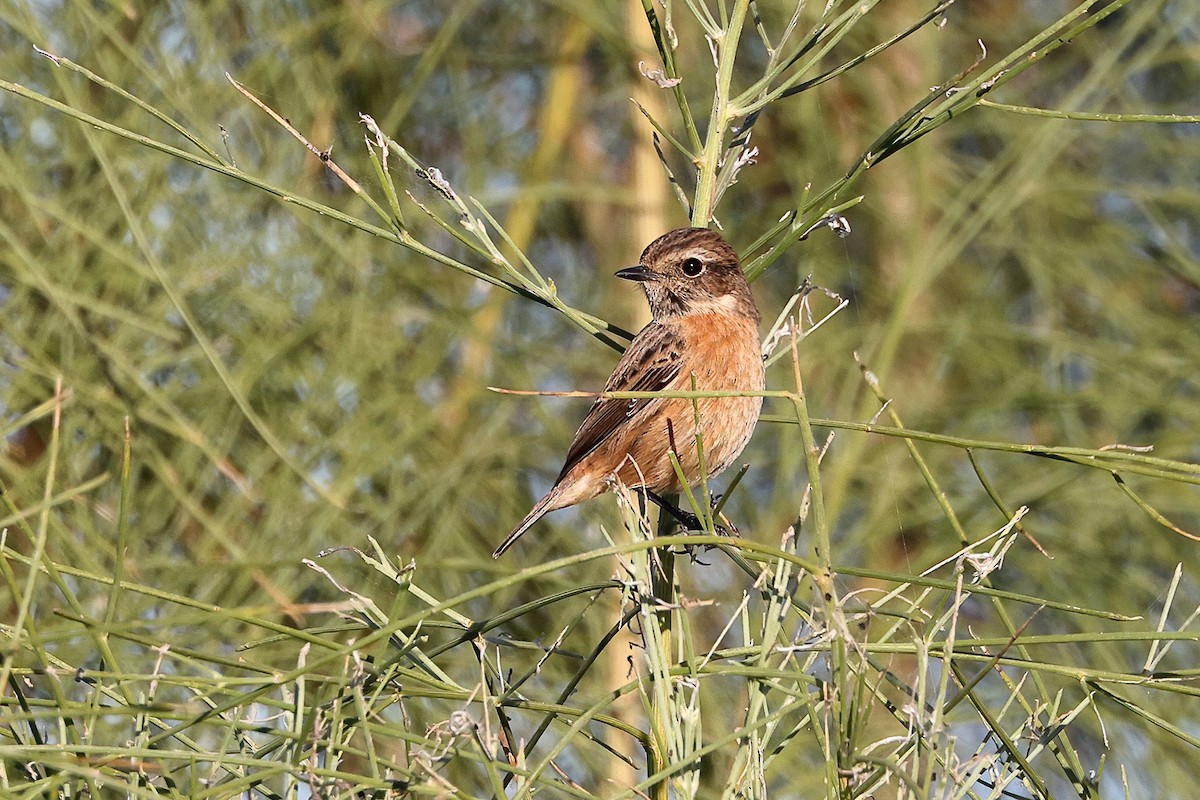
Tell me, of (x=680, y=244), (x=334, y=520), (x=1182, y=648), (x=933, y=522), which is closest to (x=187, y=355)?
(x=334, y=520)

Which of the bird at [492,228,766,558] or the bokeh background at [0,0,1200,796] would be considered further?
the bokeh background at [0,0,1200,796]

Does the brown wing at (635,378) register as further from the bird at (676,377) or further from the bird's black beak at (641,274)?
the bird's black beak at (641,274)

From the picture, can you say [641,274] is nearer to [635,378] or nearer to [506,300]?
[635,378]

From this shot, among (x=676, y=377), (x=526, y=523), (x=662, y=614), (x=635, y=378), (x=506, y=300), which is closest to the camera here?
(x=662, y=614)

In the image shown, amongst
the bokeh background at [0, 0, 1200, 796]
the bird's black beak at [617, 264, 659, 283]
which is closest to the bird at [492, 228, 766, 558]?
the bird's black beak at [617, 264, 659, 283]

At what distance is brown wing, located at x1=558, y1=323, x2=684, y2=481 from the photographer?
3.92 meters

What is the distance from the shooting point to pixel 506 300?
5363 millimetres

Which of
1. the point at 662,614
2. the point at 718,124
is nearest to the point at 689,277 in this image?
the point at 718,124

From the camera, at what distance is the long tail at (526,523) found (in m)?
3.78

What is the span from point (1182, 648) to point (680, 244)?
2778 millimetres

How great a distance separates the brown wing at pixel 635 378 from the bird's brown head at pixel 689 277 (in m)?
0.10

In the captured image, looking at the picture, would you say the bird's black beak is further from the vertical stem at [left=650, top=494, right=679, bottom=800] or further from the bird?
the vertical stem at [left=650, top=494, right=679, bottom=800]

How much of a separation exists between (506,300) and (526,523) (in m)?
1.75

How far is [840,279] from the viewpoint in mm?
5938
